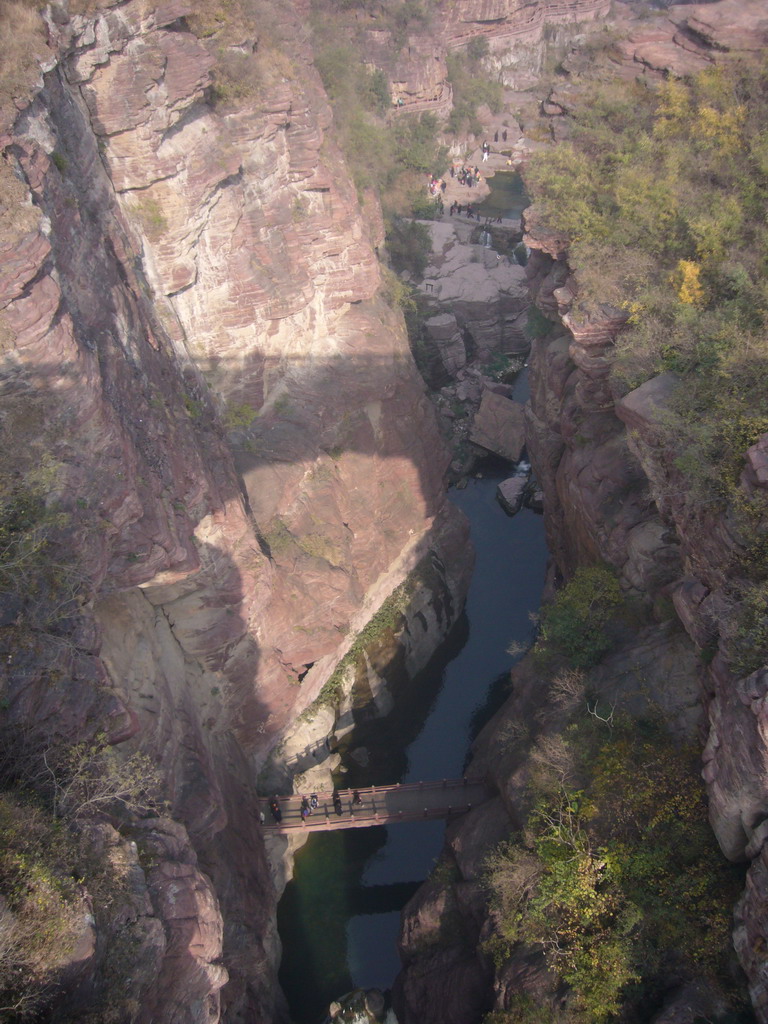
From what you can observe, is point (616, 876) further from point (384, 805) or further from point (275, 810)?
point (275, 810)

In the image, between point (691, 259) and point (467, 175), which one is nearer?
point (691, 259)

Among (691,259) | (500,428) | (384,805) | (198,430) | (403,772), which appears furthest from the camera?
(500,428)

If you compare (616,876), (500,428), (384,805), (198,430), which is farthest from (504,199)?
(616,876)

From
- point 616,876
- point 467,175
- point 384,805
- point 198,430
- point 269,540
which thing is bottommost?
point 384,805

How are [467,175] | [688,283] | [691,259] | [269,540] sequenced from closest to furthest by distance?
[688,283] < [691,259] < [269,540] < [467,175]

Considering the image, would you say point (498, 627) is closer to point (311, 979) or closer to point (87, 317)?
point (311, 979)

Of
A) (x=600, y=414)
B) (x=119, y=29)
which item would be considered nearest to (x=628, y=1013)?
(x=600, y=414)

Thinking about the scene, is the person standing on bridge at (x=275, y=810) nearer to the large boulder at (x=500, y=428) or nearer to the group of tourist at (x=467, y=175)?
the large boulder at (x=500, y=428)

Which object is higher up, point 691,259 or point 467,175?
point 691,259
